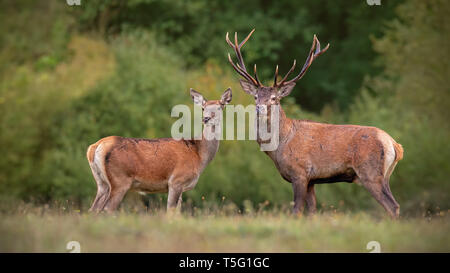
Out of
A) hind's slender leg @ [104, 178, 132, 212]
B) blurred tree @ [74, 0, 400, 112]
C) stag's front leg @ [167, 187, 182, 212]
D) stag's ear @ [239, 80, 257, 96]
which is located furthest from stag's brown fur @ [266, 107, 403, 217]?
blurred tree @ [74, 0, 400, 112]

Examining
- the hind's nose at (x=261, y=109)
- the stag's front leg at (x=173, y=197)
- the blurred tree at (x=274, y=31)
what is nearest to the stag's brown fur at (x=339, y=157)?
the hind's nose at (x=261, y=109)

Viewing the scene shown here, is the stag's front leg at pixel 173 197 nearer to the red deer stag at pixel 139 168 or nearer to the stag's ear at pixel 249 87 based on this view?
the red deer stag at pixel 139 168

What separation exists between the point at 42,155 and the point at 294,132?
45.3 feet

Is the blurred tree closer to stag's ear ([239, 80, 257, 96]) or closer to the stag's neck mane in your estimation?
stag's ear ([239, 80, 257, 96])

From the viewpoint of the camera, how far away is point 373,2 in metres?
26.0

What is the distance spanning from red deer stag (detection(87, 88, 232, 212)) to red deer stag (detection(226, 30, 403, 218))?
3.78 ft

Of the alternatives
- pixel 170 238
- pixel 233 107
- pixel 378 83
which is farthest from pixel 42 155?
pixel 170 238

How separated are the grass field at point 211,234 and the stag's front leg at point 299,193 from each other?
988mm

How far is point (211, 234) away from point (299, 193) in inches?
89.0

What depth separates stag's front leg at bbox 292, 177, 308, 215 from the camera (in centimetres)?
948

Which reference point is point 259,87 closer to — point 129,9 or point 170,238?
point 170,238

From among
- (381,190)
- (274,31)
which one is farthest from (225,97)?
(274,31)

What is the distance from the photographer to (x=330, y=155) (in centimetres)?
952

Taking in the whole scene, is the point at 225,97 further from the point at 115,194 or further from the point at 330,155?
the point at 115,194
